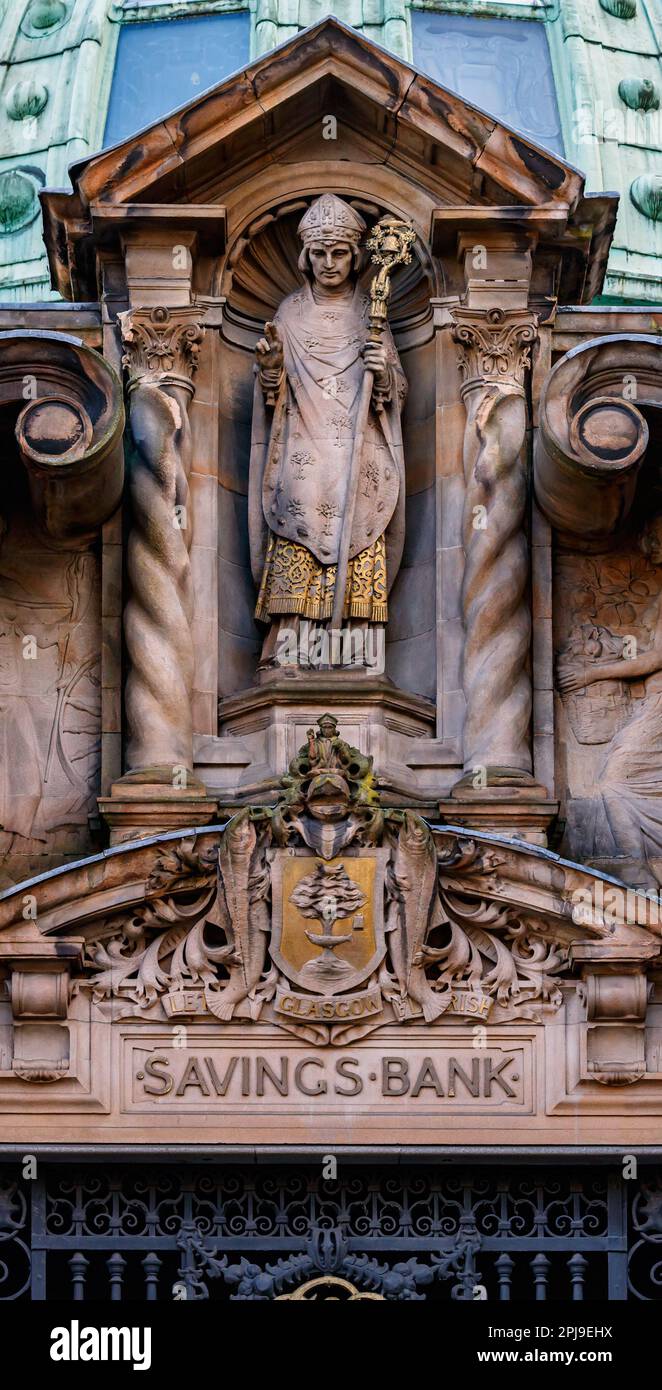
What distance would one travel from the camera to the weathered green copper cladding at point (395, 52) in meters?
33.7

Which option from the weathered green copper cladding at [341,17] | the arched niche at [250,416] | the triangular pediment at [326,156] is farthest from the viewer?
the weathered green copper cladding at [341,17]

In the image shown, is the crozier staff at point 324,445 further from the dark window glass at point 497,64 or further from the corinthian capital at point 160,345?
the dark window glass at point 497,64

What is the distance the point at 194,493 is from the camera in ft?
71.9

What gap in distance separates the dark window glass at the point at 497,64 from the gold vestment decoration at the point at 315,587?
13144 mm

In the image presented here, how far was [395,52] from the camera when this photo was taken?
112 feet

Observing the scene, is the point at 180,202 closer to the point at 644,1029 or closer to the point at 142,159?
the point at 142,159

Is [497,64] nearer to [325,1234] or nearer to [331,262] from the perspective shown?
[331,262]

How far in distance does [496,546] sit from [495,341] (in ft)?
4.58

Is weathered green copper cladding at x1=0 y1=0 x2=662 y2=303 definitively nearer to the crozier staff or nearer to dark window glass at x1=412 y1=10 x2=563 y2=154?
dark window glass at x1=412 y1=10 x2=563 y2=154

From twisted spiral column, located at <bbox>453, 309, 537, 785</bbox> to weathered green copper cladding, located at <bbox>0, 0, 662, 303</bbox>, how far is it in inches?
447

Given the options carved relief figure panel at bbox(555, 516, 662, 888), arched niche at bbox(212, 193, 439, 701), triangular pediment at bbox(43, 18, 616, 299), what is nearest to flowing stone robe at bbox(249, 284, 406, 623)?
arched niche at bbox(212, 193, 439, 701)

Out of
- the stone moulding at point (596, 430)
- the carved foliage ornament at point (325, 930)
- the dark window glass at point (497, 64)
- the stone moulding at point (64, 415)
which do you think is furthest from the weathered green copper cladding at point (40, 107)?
the carved foliage ornament at point (325, 930)

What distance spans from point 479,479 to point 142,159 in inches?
111

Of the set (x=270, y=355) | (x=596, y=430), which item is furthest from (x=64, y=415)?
(x=596, y=430)
